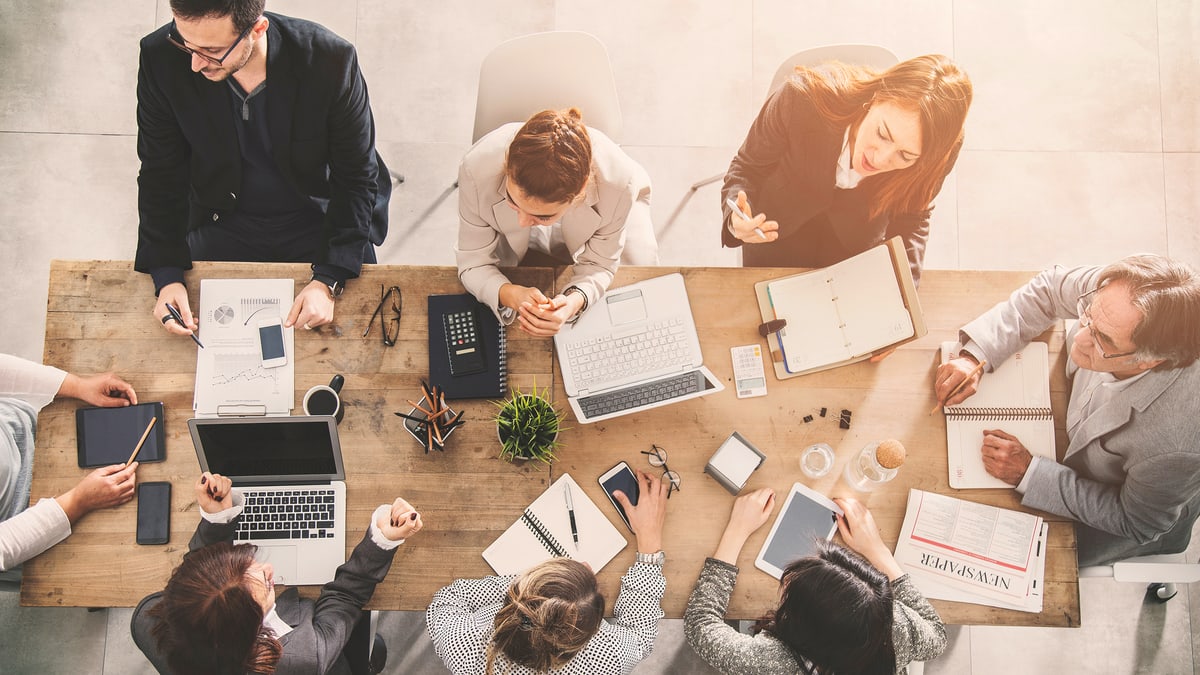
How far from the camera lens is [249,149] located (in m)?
1.86

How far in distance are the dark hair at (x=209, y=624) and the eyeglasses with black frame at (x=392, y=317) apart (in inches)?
26.0

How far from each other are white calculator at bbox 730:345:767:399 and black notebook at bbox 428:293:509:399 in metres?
0.62

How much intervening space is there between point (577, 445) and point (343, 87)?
1.10 metres

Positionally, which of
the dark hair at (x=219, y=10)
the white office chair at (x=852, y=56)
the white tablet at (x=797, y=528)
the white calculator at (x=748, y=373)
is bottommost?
the white tablet at (x=797, y=528)

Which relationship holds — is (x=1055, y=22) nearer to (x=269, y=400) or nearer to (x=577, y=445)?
(x=577, y=445)

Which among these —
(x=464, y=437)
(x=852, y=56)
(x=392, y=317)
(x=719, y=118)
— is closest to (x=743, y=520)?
(x=464, y=437)

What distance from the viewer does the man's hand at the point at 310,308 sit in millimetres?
1806

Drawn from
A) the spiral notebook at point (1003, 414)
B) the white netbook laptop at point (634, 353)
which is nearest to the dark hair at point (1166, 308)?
the spiral notebook at point (1003, 414)

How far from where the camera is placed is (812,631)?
5.17 feet

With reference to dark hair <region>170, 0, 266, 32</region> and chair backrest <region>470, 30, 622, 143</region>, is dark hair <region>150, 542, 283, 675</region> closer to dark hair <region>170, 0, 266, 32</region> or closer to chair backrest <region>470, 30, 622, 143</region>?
dark hair <region>170, 0, 266, 32</region>

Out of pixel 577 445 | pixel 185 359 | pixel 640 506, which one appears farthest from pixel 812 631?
pixel 185 359

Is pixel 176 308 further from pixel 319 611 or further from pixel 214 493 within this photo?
pixel 319 611

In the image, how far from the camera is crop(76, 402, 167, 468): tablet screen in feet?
5.80

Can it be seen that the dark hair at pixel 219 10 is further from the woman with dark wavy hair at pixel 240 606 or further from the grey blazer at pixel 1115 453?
the grey blazer at pixel 1115 453
